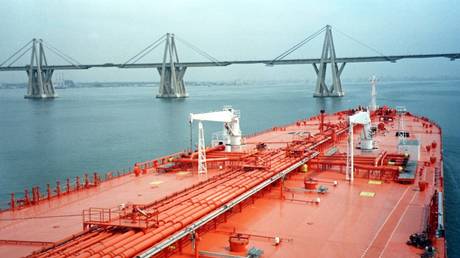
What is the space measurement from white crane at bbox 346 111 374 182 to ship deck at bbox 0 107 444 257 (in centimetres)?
62

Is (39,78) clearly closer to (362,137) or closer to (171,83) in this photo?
(171,83)

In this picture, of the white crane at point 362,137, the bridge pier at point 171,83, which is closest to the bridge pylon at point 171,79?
the bridge pier at point 171,83

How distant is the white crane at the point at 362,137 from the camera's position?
22.0 meters

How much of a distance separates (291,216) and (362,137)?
1348cm

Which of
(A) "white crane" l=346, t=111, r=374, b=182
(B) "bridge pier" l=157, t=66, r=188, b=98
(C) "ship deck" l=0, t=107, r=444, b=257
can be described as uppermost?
(B) "bridge pier" l=157, t=66, r=188, b=98

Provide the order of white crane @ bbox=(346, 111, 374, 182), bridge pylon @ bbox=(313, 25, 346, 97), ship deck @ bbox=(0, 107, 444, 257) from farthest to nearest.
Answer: bridge pylon @ bbox=(313, 25, 346, 97) < white crane @ bbox=(346, 111, 374, 182) < ship deck @ bbox=(0, 107, 444, 257)

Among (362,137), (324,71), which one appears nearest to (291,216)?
(362,137)

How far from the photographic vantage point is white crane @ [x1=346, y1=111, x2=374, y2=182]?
22.0m

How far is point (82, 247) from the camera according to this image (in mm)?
10680

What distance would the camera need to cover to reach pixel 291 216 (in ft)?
54.4

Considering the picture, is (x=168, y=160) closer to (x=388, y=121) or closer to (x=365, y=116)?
(x=365, y=116)

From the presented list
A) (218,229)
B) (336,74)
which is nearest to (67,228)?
(218,229)

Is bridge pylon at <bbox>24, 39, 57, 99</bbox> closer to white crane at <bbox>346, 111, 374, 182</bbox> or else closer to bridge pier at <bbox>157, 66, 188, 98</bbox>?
bridge pier at <bbox>157, 66, 188, 98</bbox>

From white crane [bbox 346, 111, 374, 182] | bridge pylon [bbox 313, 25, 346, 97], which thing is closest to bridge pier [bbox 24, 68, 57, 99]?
bridge pylon [bbox 313, 25, 346, 97]
